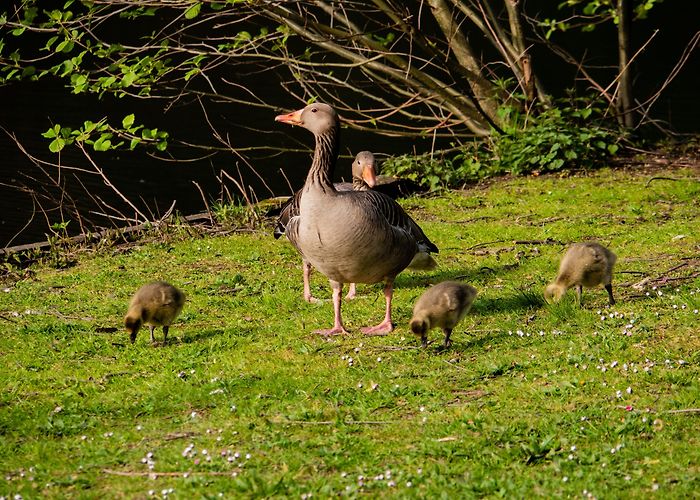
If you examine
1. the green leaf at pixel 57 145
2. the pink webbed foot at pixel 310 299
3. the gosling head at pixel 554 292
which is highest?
the green leaf at pixel 57 145

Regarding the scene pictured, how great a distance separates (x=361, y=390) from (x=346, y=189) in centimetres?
359

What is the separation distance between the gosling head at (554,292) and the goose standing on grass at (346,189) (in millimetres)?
2071

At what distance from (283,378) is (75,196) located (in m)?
10.6

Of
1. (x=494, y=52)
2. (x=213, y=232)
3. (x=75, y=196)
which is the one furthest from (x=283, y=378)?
(x=494, y=52)

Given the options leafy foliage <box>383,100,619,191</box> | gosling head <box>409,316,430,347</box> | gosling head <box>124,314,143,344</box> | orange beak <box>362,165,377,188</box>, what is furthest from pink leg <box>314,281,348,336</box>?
leafy foliage <box>383,100,619,191</box>

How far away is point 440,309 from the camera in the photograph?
7.28m

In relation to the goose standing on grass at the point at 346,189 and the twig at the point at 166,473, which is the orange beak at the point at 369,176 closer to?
the goose standing on grass at the point at 346,189

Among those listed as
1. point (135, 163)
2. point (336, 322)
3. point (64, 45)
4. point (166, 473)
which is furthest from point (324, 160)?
point (135, 163)

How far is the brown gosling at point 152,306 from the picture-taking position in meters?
7.84

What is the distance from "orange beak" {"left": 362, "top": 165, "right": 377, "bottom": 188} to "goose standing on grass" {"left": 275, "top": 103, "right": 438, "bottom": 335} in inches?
58.0

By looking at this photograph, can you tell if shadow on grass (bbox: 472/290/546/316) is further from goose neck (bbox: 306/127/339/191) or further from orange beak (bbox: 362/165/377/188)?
orange beak (bbox: 362/165/377/188)

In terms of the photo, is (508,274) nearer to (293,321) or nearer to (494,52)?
(293,321)

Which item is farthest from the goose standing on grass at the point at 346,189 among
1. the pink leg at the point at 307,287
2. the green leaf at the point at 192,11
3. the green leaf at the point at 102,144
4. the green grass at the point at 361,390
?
the green leaf at the point at 102,144

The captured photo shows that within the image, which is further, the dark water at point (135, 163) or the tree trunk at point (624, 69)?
the tree trunk at point (624, 69)
